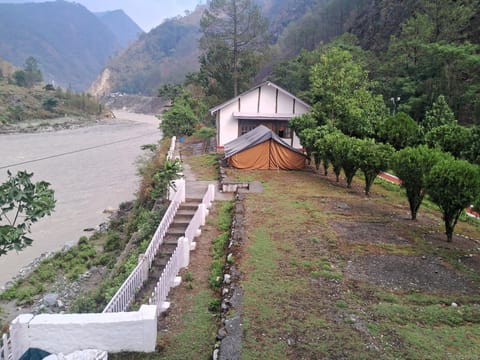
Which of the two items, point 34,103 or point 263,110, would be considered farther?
point 34,103

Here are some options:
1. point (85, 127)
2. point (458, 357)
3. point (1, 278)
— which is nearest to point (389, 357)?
point (458, 357)

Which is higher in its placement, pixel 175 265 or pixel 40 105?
pixel 40 105

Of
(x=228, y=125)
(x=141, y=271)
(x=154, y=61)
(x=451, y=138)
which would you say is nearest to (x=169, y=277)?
(x=141, y=271)

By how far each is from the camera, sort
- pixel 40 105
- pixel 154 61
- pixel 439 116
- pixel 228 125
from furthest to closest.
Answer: pixel 154 61 < pixel 40 105 < pixel 228 125 < pixel 439 116

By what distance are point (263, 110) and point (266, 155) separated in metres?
5.10

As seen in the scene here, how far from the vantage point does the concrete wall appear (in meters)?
5.06

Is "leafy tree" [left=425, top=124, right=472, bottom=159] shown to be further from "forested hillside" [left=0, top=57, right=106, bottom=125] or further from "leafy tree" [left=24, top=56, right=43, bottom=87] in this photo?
"leafy tree" [left=24, top=56, right=43, bottom=87]

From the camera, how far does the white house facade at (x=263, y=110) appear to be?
72.6 ft

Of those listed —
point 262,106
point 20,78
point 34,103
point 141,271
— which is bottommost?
point 141,271

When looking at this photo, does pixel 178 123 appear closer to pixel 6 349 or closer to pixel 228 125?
pixel 228 125

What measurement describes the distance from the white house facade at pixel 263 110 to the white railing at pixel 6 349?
1818 centimetres

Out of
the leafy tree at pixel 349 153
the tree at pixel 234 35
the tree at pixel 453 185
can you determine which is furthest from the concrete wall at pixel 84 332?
the tree at pixel 234 35

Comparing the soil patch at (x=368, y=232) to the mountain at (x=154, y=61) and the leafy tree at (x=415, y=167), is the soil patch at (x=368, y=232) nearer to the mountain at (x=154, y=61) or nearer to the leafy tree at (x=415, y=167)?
the leafy tree at (x=415, y=167)

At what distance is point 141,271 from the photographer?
778 cm
